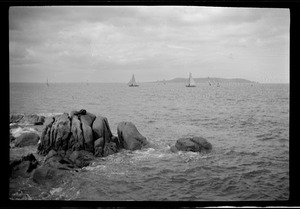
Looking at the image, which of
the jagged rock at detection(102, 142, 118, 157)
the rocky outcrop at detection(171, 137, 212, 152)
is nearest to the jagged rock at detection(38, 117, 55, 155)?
the jagged rock at detection(102, 142, 118, 157)

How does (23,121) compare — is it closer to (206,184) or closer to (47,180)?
(47,180)

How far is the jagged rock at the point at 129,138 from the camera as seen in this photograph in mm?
11586

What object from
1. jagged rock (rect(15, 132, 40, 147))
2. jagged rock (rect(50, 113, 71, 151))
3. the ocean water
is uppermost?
jagged rock (rect(50, 113, 71, 151))

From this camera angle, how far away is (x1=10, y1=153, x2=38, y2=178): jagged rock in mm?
7172

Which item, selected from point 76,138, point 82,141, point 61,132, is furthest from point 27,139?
point 82,141

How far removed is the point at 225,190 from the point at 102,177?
13.7 ft

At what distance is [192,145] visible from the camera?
36.3 ft

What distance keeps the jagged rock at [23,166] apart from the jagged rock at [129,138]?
4.31 meters

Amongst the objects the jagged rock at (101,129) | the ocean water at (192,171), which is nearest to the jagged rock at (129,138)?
the ocean water at (192,171)

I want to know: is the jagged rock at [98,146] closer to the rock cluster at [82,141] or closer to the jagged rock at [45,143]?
the rock cluster at [82,141]

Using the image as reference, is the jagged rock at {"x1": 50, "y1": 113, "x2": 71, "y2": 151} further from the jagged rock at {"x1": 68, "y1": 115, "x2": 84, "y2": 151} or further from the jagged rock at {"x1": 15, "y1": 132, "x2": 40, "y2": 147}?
the jagged rock at {"x1": 15, "y1": 132, "x2": 40, "y2": 147}

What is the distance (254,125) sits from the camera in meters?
14.6

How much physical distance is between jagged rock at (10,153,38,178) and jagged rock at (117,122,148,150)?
4311mm
